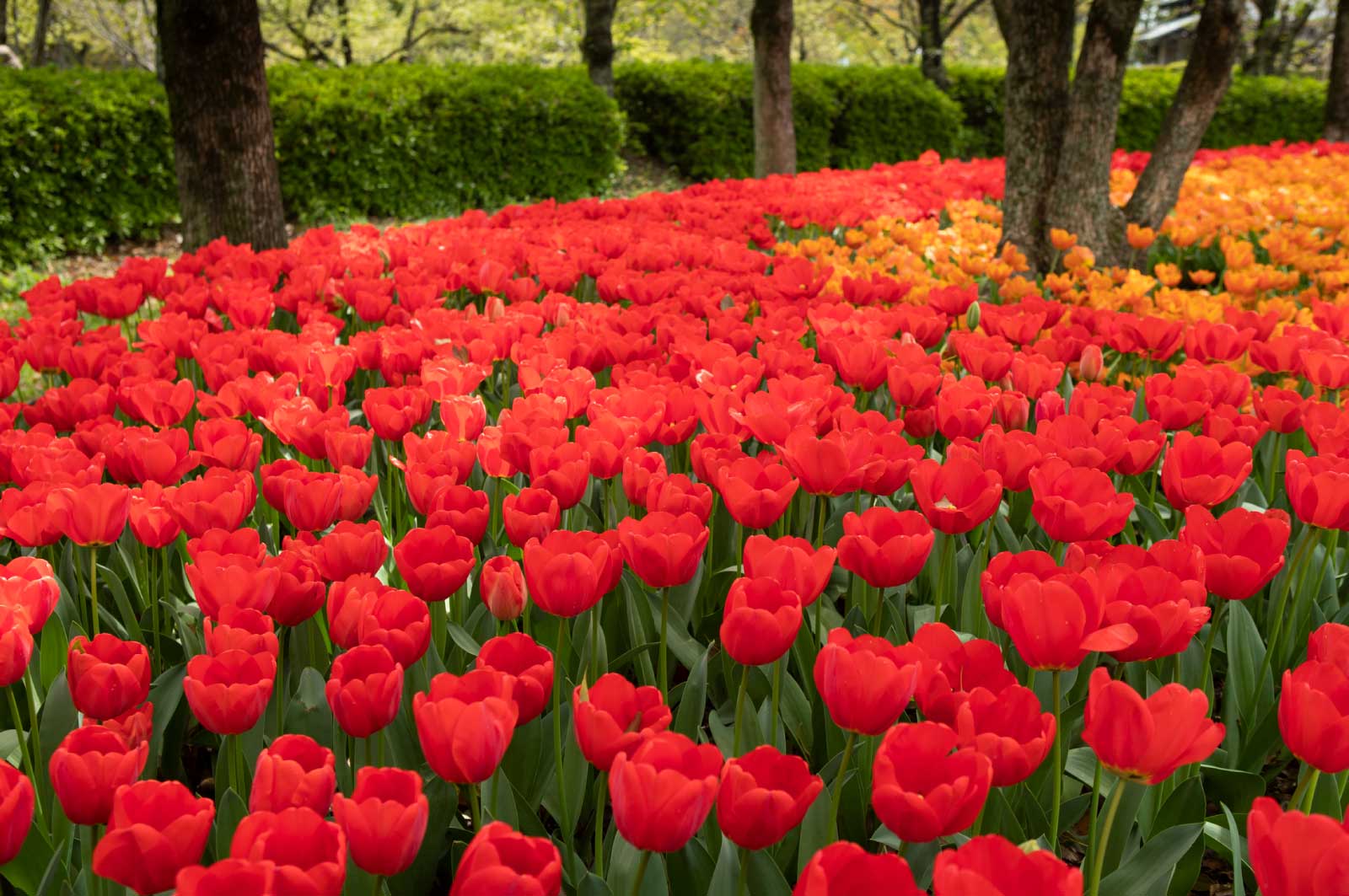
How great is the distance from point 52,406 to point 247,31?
420 cm

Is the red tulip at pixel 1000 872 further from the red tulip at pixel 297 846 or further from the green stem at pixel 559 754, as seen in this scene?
the green stem at pixel 559 754

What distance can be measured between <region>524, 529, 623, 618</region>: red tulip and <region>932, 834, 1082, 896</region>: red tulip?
2.21ft

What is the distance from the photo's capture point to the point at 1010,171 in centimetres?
702

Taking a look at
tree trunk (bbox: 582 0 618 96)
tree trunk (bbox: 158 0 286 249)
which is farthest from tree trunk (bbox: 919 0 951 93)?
tree trunk (bbox: 158 0 286 249)

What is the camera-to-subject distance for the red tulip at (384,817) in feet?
3.29

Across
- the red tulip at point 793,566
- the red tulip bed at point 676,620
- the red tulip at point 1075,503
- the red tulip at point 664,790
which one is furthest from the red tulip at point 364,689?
the red tulip at point 1075,503

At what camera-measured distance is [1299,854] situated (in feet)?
2.99

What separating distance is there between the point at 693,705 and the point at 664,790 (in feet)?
2.11

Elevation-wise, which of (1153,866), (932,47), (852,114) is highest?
(932,47)

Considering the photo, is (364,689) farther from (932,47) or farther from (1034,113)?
(932,47)

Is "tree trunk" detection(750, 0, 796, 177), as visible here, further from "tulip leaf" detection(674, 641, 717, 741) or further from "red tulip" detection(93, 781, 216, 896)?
"red tulip" detection(93, 781, 216, 896)

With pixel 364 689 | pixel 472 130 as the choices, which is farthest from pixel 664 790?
pixel 472 130

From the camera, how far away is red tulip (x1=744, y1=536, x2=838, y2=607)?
1.44 meters

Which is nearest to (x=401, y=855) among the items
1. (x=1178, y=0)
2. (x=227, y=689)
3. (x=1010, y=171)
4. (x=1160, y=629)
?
(x=227, y=689)
